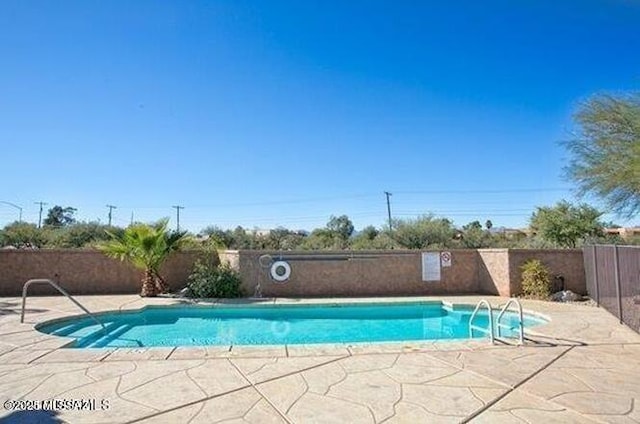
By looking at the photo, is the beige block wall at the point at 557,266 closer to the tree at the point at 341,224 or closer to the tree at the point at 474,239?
the tree at the point at 474,239

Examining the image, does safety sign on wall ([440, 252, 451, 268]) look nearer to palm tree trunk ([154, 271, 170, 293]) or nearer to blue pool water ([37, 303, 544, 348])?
blue pool water ([37, 303, 544, 348])

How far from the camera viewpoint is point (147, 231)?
37.1 feet

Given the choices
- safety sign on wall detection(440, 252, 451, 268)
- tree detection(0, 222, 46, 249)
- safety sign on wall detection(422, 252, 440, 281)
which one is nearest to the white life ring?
safety sign on wall detection(422, 252, 440, 281)

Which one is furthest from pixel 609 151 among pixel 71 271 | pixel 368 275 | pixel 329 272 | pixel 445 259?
pixel 71 271

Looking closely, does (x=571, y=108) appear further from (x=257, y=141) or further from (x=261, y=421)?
(x=257, y=141)

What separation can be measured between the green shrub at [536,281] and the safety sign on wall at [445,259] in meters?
2.02

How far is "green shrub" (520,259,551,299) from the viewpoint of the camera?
11031 mm

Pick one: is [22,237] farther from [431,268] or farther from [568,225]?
[568,225]

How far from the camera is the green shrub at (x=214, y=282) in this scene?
36.5ft

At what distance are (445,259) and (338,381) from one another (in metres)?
8.72

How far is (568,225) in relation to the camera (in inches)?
830

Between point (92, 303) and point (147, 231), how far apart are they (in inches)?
87.5

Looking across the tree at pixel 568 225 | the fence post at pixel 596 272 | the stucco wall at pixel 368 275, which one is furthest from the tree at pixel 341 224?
the fence post at pixel 596 272

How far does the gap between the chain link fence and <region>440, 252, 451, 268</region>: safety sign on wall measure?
354 cm
